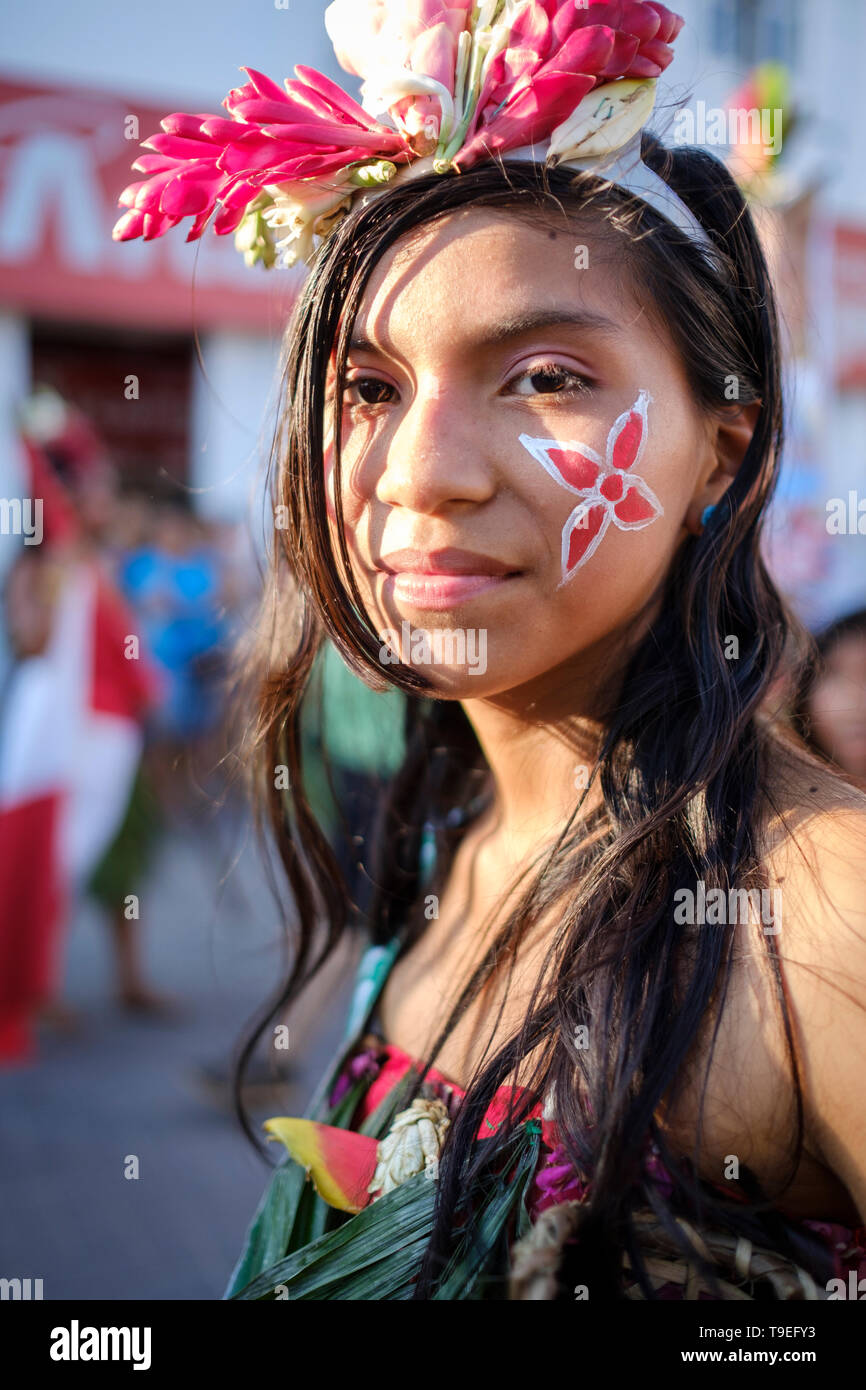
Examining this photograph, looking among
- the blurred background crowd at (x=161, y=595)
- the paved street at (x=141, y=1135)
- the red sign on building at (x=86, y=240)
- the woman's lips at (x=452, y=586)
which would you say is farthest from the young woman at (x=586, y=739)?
the red sign on building at (x=86, y=240)

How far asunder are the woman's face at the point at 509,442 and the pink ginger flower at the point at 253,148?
0.14m

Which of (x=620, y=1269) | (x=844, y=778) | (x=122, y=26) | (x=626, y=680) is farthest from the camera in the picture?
(x=122, y=26)

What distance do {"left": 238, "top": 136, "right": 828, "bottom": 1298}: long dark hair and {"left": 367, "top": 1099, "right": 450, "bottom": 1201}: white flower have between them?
0.07m

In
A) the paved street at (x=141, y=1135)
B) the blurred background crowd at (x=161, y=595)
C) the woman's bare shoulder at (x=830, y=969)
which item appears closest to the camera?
the woman's bare shoulder at (x=830, y=969)

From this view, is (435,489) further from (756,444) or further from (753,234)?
(753,234)

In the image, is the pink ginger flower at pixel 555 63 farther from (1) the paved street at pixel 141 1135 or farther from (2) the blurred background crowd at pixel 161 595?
(1) the paved street at pixel 141 1135

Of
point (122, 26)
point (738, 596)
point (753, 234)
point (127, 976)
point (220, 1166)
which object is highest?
point (122, 26)

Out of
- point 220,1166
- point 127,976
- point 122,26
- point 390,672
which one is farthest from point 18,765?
point 122,26

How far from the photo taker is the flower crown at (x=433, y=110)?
1169 mm

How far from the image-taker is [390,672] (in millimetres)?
A: 1269

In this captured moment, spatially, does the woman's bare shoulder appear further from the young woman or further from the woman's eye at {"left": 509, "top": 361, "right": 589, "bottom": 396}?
the woman's eye at {"left": 509, "top": 361, "right": 589, "bottom": 396}

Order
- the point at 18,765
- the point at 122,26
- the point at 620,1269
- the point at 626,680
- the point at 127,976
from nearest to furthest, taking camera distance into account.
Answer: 1. the point at 620,1269
2. the point at 626,680
3. the point at 18,765
4. the point at 127,976
5. the point at 122,26

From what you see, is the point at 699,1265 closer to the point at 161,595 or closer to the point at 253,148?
the point at 253,148
